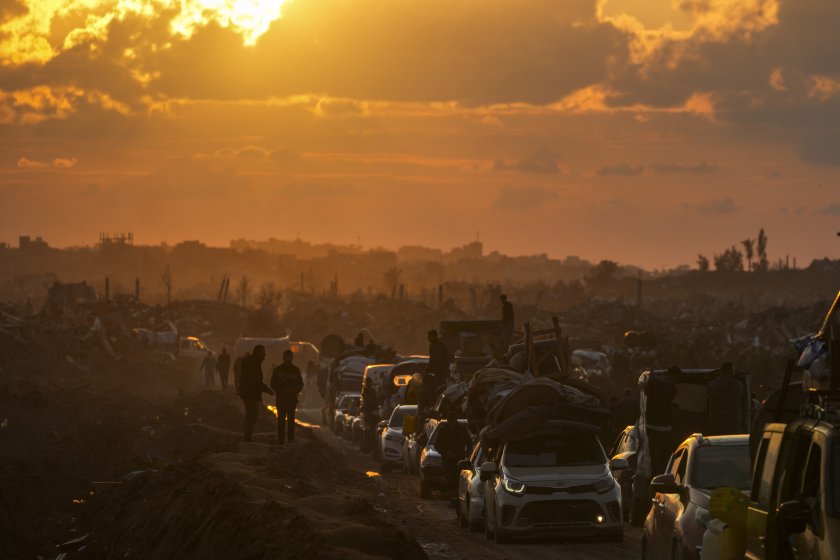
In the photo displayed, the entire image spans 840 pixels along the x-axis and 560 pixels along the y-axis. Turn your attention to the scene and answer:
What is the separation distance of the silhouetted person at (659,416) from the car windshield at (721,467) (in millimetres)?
7721

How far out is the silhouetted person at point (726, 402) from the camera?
24.1 m

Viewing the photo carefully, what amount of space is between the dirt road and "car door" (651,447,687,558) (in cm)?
367

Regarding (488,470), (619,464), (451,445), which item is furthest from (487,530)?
(451,445)

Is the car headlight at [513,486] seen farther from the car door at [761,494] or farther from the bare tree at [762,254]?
the bare tree at [762,254]

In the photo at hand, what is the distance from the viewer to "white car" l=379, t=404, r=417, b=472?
36.2 meters

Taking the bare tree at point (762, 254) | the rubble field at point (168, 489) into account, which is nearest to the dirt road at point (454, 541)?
the rubble field at point (168, 489)

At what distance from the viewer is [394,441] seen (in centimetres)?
3634

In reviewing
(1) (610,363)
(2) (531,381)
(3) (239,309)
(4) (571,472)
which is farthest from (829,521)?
(3) (239,309)

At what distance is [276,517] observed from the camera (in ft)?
61.3

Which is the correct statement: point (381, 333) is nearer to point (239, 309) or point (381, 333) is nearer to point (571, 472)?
point (239, 309)

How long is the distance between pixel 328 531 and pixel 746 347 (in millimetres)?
70033

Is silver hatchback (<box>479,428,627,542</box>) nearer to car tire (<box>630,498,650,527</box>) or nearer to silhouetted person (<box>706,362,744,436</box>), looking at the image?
car tire (<box>630,498,650,527</box>)

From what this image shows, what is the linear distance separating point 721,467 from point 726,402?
8.71 meters

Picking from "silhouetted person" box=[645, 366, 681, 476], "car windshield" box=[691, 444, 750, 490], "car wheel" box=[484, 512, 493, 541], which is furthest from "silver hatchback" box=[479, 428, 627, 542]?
Answer: "car windshield" box=[691, 444, 750, 490]
